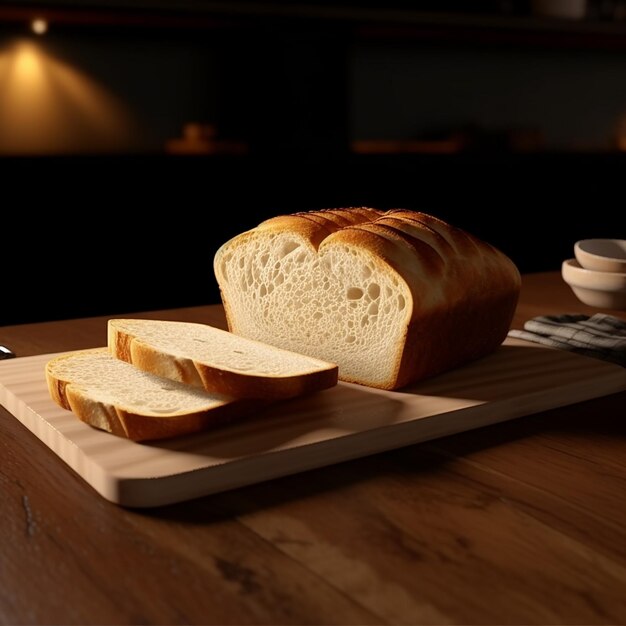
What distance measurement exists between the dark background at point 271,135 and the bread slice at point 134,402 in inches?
85.4

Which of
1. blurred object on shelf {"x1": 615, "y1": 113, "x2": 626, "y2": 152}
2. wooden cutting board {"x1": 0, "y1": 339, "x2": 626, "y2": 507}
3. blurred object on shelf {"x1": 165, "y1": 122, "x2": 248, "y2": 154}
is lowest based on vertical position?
wooden cutting board {"x1": 0, "y1": 339, "x2": 626, "y2": 507}

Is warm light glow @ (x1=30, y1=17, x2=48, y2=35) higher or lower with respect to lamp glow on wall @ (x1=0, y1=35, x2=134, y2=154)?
higher

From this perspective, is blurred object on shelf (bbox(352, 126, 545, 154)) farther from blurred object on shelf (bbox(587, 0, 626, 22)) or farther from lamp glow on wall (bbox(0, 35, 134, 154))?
lamp glow on wall (bbox(0, 35, 134, 154))

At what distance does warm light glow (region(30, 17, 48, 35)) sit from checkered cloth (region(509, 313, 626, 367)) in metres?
2.75

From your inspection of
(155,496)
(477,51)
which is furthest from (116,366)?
(477,51)

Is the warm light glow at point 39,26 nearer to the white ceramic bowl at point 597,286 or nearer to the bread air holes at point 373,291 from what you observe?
the white ceramic bowl at point 597,286

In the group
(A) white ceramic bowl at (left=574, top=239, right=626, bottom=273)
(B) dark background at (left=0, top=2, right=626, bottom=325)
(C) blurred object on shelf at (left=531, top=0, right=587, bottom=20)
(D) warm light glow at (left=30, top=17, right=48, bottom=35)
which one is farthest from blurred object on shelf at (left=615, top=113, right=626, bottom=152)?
(A) white ceramic bowl at (left=574, top=239, right=626, bottom=273)

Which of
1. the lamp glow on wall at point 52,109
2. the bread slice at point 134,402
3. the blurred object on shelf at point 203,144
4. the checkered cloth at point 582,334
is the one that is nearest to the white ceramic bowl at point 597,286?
the checkered cloth at point 582,334

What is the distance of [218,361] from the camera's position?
103 cm

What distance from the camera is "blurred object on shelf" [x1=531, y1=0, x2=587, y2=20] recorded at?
13.4 ft

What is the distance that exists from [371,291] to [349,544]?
493 mm

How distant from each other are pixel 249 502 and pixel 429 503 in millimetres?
155

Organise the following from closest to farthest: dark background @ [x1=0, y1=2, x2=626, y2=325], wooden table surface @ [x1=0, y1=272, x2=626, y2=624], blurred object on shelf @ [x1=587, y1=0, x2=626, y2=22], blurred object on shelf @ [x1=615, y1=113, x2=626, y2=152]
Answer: wooden table surface @ [x1=0, y1=272, x2=626, y2=624] → dark background @ [x1=0, y1=2, x2=626, y2=325] → blurred object on shelf @ [x1=587, y1=0, x2=626, y2=22] → blurred object on shelf @ [x1=615, y1=113, x2=626, y2=152]

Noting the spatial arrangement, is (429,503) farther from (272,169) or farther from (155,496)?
(272,169)
